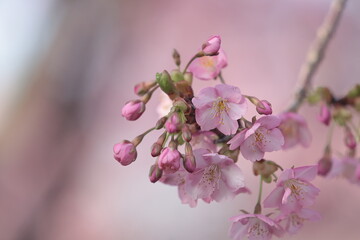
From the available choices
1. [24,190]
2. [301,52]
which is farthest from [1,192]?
[301,52]

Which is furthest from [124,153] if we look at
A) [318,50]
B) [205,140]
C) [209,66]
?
[318,50]

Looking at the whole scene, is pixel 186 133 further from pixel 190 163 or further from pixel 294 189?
pixel 294 189

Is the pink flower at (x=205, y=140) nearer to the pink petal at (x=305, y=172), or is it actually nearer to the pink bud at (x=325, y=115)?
the pink petal at (x=305, y=172)

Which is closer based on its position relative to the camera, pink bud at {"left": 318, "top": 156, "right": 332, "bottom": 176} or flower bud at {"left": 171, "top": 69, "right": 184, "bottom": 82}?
flower bud at {"left": 171, "top": 69, "right": 184, "bottom": 82}

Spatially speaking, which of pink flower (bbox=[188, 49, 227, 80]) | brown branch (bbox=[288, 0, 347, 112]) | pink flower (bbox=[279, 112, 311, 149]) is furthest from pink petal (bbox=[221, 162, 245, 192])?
brown branch (bbox=[288, 0, 347, 112])

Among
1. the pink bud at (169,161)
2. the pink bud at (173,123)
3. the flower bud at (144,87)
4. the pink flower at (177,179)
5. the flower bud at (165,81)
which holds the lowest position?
the pink flower at (177,179)

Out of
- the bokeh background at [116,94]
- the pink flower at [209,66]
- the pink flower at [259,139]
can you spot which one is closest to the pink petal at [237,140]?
the pink flower at [259,139]

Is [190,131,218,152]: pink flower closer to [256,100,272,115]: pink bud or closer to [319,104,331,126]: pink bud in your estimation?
[256,100,272,115]: pink bud
